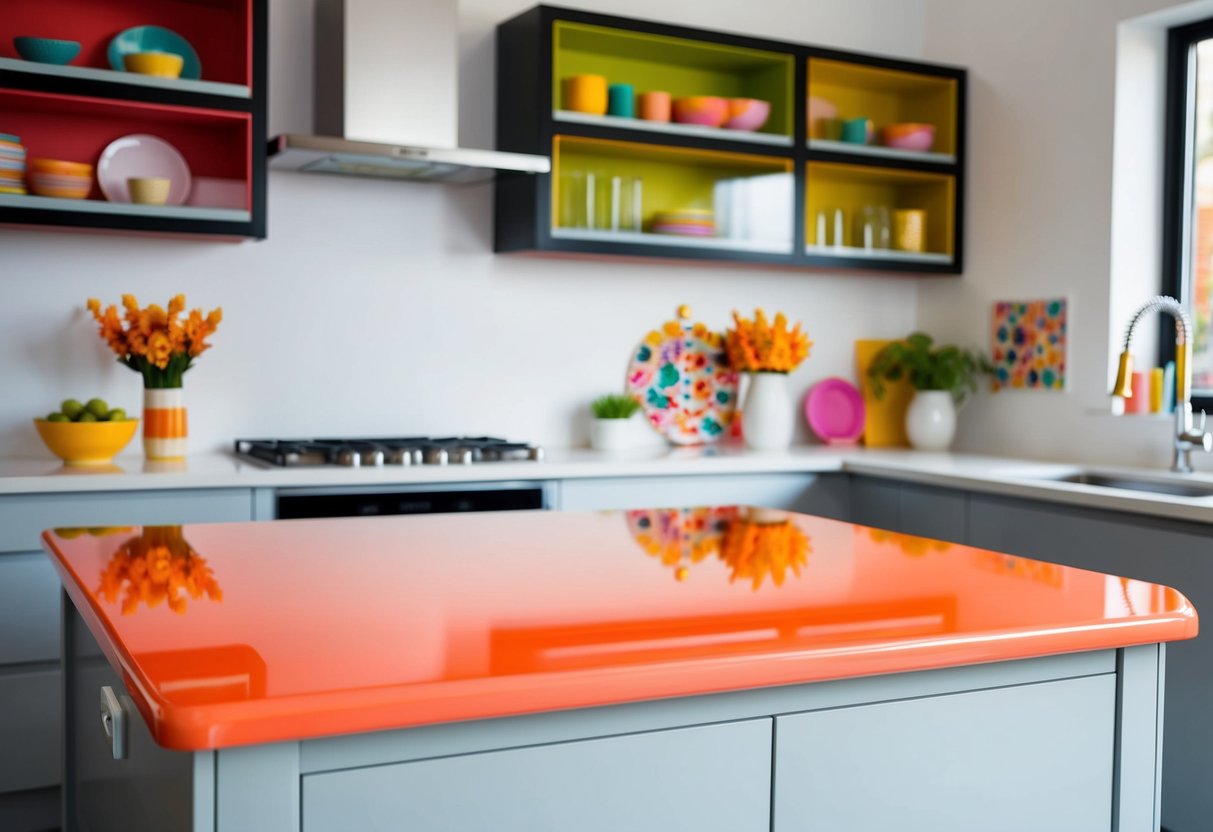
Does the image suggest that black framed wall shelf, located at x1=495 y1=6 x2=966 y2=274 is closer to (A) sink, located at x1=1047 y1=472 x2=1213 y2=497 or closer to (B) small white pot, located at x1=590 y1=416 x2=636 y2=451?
(B) small white pot, located at x1=590 y1=416 x2=636 y2=451

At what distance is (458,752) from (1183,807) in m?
2.25

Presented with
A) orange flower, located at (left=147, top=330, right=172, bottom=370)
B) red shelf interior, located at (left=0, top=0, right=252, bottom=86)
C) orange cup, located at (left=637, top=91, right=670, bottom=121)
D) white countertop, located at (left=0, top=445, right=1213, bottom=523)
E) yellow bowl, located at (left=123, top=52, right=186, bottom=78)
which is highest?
red shelf interior, located at (left=0, top=0, right=252, bottom=86)

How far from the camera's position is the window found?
369 centimetres

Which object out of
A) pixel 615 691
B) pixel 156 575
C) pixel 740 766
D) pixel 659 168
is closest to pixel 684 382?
pixel 659 168

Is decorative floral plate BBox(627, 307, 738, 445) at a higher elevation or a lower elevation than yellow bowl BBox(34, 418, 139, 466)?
higher

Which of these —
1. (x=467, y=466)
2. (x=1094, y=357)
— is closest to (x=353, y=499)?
(x=467, y=466)

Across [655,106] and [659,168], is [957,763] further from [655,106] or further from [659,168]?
[659,168]

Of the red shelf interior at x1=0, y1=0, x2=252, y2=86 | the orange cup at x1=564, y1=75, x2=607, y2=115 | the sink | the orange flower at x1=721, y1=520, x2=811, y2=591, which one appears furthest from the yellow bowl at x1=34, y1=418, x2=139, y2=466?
the sink

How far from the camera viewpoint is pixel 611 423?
3908mm

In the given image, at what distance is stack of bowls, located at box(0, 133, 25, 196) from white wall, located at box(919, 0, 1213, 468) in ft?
9.97

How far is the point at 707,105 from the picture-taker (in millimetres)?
3859

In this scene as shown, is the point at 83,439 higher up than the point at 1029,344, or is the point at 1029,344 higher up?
the point at 1029,344

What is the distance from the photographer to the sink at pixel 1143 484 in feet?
10.7

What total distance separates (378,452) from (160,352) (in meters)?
0.62
